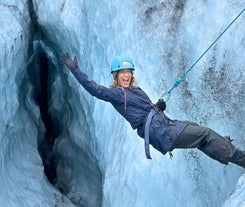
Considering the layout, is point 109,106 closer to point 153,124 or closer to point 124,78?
point 124,78

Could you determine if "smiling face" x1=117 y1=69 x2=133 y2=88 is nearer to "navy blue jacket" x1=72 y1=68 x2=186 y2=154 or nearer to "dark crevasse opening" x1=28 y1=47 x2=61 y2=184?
"navy blue jacket" x1=72 y1=68 x2=186 y2=154

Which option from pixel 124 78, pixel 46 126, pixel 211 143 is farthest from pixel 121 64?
pixel 46 126

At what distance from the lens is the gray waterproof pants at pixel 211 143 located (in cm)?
302

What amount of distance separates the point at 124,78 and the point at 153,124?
42 centimetres

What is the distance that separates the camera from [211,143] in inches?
120

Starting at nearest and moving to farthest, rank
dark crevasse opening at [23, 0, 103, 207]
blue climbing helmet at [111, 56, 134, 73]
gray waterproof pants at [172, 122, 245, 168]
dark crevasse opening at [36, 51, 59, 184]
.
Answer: gray waterproof pants at [172, 122, 245, 168]
blue climbing helmet at [111, 56, 134, 73]
dark crevasse opening at [23, 0, 103, 207]
dark crevasse opening at [36, 51, 59, 184]

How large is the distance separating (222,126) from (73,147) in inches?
146

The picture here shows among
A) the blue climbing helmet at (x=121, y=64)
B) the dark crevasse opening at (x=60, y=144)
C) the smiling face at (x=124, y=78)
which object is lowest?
the dark crevasse opening at (x=60, y=144)

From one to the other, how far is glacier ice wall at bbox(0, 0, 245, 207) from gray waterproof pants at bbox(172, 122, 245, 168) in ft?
0.63

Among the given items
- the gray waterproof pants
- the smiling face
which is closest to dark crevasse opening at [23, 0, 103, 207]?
the smiling face

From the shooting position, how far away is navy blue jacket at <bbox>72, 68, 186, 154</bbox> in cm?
312

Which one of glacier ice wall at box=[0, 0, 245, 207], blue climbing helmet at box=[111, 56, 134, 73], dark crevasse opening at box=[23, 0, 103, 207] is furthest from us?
dark crevasse opening at box=[23, 0, 103, 207]

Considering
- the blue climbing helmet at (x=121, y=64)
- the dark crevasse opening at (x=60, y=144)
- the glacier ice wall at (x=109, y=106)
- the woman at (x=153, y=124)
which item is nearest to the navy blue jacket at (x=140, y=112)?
the woman at (x=153, y=124)

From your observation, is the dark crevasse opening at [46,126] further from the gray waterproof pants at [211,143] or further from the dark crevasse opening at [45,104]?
the gray waterproof pants at [211,143]
